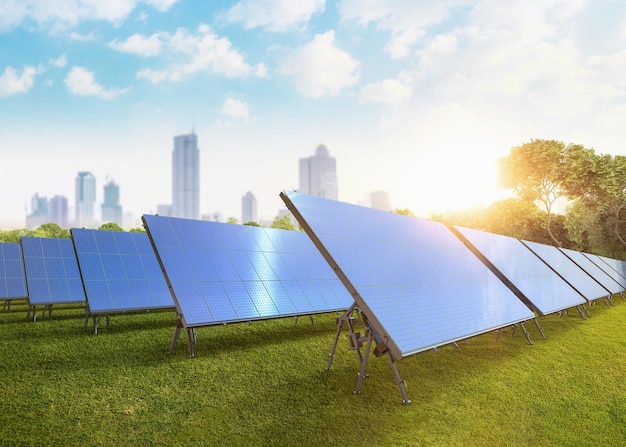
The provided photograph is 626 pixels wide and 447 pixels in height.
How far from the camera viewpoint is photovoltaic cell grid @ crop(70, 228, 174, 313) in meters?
12.1

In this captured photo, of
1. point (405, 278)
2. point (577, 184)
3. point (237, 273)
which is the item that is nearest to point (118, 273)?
point (237, 273)

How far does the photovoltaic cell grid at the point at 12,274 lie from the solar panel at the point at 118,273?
14.1 ft

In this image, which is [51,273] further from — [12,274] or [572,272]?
[572,272]

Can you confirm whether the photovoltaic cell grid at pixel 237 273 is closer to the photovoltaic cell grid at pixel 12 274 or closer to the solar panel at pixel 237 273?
the solar panel at pixel 237 273

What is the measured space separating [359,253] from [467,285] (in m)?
3.53

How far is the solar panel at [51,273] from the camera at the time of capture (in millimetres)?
14250

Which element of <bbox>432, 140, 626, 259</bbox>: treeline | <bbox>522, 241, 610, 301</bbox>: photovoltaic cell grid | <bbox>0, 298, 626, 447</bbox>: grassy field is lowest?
<bbox>0, 298, 626, 447</bbox>: grassy field

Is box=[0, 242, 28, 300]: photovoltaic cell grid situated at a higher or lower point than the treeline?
lower

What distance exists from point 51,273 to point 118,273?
12.5 feet

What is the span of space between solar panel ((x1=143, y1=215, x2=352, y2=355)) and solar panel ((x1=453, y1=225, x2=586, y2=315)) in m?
4.18

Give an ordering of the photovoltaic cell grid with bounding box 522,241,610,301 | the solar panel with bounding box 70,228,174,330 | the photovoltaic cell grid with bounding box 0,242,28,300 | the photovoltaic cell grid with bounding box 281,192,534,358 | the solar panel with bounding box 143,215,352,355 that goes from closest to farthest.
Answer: the photovoltaic cell grid with bounding box 281,192,534,358
the solar panel with bounding box 143,215,352,355
the solar panel with bounding box 70,228,174,330
the photovoltaic cell grid with bounding box 0,242,28,300
the photovoltaic cell grid with bounding box 522,241,610,301

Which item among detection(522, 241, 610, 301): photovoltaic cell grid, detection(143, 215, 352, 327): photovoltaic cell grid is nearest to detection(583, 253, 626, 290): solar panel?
detection(522, 241, 610, 301): photovoltaic cell grid

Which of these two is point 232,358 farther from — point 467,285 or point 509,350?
point 509,350

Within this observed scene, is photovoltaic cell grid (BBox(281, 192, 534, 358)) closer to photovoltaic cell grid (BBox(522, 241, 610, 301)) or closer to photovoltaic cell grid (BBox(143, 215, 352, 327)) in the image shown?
photovoltaic cell grid (BBox(143, 215, 352, 327))
